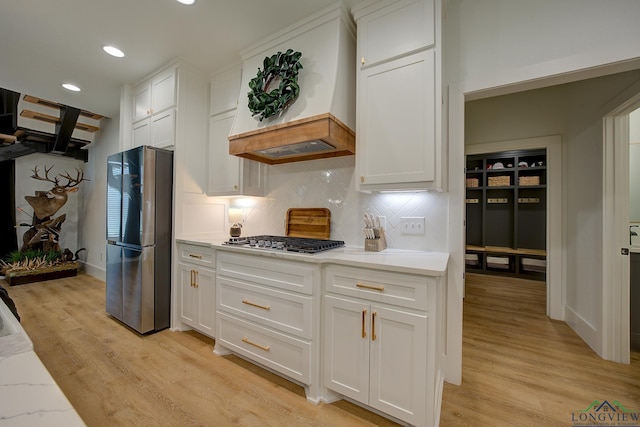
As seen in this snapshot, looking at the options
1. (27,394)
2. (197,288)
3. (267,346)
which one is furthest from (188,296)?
(27,394)

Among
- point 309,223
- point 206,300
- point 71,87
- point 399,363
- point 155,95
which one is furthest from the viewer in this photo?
point 71,87

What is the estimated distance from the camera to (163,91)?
109 inches

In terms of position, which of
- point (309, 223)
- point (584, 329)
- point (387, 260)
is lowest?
point (584, 329)

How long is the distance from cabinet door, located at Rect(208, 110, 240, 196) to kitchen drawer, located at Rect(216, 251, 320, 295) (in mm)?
793

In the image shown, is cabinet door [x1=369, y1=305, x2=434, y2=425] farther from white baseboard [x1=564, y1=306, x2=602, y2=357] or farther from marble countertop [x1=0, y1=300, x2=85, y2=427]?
white baseboard [x1=564, y1=306, x2=602, y2=357]

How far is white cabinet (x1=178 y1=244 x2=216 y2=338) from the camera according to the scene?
7.66ft

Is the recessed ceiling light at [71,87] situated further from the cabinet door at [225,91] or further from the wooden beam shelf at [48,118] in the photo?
the cabinet door at [225,91]

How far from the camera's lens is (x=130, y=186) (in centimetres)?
261

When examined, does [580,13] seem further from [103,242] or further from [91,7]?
[103,242]

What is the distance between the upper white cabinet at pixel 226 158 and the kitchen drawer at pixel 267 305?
0.97m

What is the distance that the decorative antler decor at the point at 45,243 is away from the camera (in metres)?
4.33

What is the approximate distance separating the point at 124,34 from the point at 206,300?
2405mm

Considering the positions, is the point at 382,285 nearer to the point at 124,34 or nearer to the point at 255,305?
the point at 255,305

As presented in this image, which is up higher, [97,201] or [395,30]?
[395,30]
